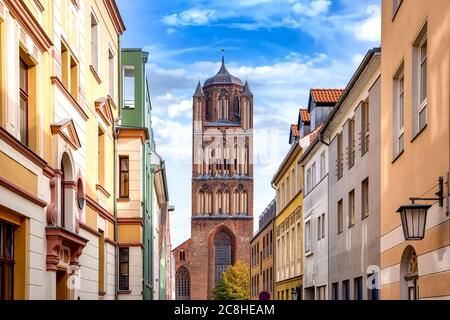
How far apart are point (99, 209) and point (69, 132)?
5.85m

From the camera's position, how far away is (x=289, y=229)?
145 ft

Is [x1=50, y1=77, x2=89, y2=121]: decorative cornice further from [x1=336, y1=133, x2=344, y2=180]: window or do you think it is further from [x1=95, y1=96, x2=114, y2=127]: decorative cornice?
[x1=336, y1=133, x2=344, y2=180]: window

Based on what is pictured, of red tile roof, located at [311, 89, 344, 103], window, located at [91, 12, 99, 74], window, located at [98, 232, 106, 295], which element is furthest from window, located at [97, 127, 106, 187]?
red tile roof, located at [311, 89, 344, 103]

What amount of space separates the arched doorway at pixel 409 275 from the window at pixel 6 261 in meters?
6.33

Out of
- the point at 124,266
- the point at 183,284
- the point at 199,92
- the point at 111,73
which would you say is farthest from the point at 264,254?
the point at 199,92

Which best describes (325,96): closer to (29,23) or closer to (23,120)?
(23,120)

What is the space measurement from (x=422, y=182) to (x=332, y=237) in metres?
16.5

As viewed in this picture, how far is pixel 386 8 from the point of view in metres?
15.7

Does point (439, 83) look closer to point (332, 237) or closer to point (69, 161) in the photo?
point (69, 161)

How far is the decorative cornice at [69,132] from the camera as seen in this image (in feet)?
50.4

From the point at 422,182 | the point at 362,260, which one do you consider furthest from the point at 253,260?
the point at 422,182

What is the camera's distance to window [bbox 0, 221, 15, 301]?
1250 centimetres

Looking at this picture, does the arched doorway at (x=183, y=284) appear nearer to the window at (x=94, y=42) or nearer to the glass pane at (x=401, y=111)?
the window at (x=94, y=42)
